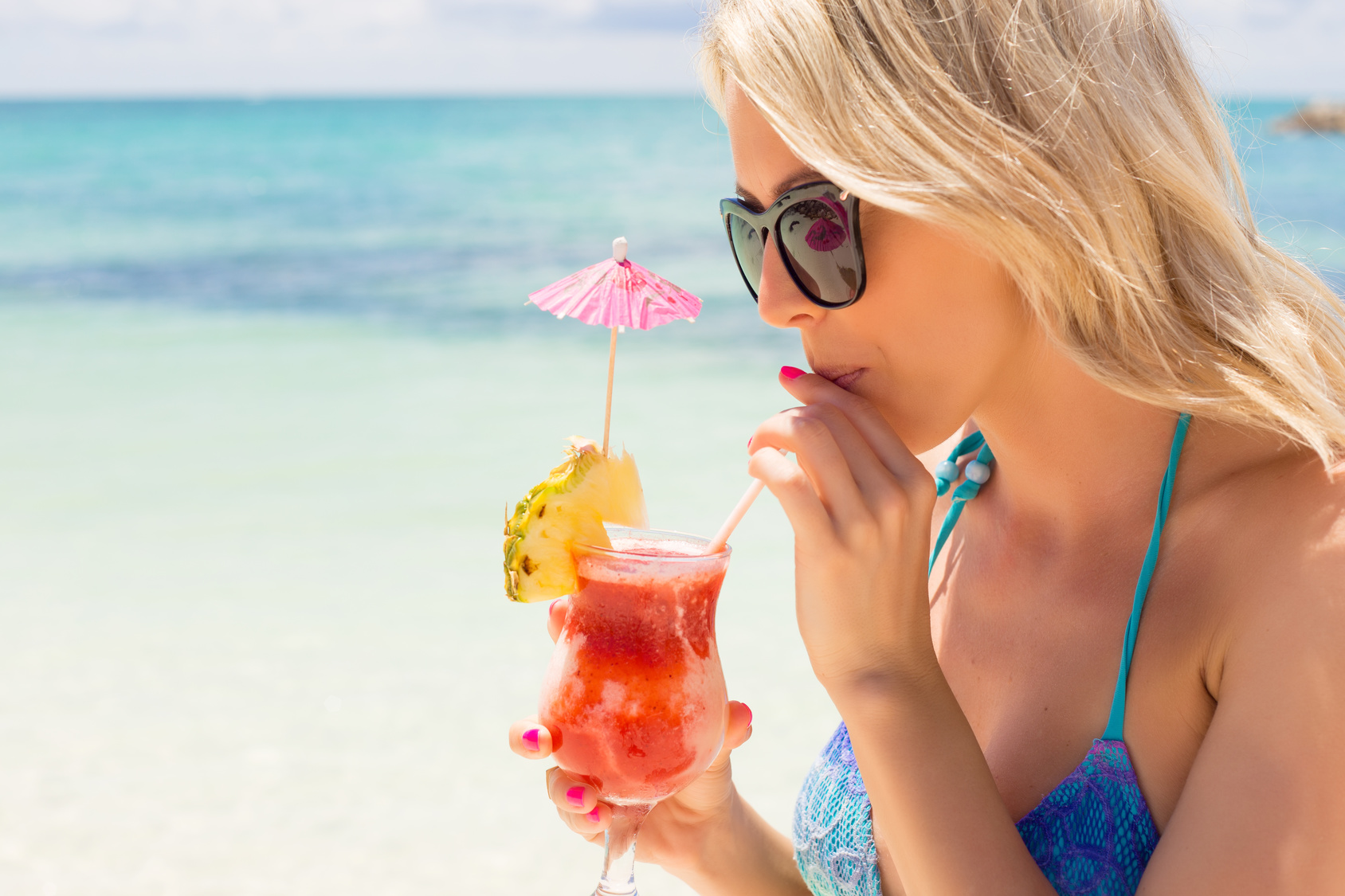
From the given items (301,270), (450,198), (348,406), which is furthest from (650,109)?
(348,406)

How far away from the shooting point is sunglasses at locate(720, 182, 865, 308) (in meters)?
1.52

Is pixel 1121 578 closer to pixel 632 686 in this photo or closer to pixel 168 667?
pixel 632 686

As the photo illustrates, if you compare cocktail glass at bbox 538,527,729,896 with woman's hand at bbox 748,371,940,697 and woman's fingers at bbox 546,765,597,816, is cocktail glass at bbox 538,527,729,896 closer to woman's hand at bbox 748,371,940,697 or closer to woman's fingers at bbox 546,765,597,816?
woman's fingers at bbox 546,765,597,816

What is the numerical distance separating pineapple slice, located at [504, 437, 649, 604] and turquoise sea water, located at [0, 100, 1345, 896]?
2.13ft

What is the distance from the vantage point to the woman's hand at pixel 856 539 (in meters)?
1.44

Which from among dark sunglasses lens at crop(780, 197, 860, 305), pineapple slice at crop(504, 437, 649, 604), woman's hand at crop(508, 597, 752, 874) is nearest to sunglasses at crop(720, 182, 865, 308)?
dark sunglasses lens at crop(780, 197, 860, 305)

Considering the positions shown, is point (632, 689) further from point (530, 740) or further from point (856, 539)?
point (856, 539)

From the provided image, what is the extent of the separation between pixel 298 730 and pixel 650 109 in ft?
201

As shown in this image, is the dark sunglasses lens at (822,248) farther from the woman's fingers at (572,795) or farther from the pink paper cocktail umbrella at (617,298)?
the woman's fingers at (572,795)

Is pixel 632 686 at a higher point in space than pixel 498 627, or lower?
higher

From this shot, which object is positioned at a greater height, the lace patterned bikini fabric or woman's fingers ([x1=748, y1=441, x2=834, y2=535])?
woman's fingers ([x1=748, y1=441, x2=834, y2=535])

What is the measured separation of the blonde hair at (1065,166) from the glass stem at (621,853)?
84 centimetres

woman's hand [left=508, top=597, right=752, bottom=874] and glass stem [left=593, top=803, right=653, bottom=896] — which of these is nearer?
glass stem [left=593, top=803, right=653, bottom=896]

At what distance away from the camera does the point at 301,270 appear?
15062 millimetres
